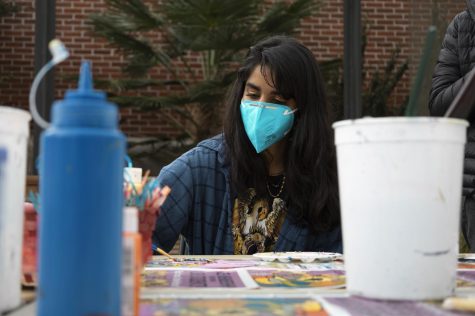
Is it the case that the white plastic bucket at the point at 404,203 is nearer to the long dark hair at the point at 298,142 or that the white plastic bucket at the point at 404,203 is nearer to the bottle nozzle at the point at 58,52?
the bottle nozzle at the point at 58,52

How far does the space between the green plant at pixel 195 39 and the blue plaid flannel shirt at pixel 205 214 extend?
10.6ft

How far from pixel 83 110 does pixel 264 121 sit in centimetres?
112

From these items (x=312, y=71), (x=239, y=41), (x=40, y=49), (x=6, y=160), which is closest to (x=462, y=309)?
(x=6, y=160)

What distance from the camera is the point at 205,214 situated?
5.22 ft

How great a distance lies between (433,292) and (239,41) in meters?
4.33

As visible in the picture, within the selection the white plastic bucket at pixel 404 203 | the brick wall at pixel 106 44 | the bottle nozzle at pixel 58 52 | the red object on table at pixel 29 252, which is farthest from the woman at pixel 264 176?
the brick wall at pixel 106 44

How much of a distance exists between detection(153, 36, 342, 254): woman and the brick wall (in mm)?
4256

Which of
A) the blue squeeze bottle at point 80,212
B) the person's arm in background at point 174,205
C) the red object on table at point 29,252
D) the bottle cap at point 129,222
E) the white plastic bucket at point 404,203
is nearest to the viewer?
the blue squeeze bottle at point 80,212

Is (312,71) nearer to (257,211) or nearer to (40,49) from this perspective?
(257,211)

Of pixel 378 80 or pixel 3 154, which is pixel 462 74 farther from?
pixel 378 80

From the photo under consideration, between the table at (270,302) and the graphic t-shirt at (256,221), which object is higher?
the table at (270,302)

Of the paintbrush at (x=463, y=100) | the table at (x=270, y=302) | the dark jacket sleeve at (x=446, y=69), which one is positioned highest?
the dark jacket sleeve at (x=446, y=69)

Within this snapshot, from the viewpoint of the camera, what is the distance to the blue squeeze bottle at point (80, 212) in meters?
0.45

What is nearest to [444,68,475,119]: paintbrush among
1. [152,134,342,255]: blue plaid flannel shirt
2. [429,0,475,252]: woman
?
[152,134,342,255]: blue plaid flannel shirt
